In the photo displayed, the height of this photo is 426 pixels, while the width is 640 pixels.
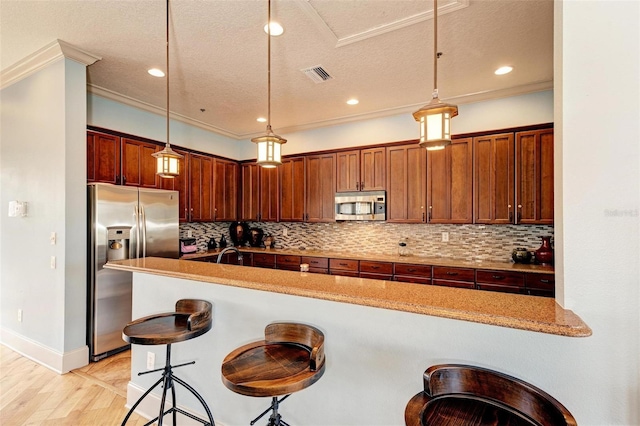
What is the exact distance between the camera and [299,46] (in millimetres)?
2709

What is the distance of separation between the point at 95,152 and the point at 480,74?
4.19 metres

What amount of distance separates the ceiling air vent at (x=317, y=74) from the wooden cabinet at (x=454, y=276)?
2.44 meters

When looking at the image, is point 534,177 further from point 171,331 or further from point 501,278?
point 171,331

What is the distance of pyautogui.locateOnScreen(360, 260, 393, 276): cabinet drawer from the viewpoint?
12.6ft

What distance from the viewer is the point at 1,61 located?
3.10m

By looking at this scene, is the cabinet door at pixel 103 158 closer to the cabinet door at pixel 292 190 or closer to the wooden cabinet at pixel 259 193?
the wooden cabinet at pixel 259 193

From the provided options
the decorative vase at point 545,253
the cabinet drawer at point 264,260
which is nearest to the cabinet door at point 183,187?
the cabinet drawer at point 264,260

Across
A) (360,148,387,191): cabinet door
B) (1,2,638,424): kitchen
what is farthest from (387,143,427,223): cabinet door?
(1,2,638,424): kitchen

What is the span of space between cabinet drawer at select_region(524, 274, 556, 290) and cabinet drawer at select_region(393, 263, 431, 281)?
966 mm

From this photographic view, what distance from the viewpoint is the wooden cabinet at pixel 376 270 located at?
3.85 m

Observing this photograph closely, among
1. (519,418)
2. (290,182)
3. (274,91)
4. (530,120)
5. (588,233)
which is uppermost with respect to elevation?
(274,91)

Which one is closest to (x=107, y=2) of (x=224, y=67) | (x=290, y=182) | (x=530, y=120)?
(x=224, y=67)

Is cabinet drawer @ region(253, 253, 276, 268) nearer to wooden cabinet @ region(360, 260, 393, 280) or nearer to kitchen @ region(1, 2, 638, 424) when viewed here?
wooden cabinet @ region(360, 260, 393, 280)

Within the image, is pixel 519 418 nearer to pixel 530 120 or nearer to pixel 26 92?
pixel 530 120
